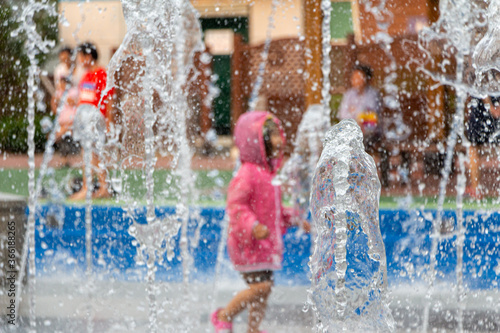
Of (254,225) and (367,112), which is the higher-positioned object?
(367,112)

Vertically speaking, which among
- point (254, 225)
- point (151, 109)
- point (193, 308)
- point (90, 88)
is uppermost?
point (90, 88)

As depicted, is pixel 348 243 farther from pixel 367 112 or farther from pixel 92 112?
pixel 367 112

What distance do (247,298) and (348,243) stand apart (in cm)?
70

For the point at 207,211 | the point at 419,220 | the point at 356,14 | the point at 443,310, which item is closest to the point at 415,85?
the point at 356,14

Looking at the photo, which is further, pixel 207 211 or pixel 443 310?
pixel 207 211

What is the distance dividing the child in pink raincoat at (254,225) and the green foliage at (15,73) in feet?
19.6

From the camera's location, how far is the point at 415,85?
6.57 meters

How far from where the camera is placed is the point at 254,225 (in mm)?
A: 2455

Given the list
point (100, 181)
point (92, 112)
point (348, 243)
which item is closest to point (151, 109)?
point (348, 243)

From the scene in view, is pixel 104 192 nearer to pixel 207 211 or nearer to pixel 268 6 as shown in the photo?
pixel 207 211

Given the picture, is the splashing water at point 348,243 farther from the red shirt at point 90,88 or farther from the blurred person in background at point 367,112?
the blurred person in background at point 367,112

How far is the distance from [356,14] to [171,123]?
3.17 m

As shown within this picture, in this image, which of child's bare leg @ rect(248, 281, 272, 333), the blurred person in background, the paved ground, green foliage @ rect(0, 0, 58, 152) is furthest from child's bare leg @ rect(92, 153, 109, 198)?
green foliage @ rect(0, 0, 58, 152)

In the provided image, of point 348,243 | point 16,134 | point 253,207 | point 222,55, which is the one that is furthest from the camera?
point 222,55
